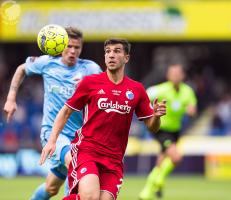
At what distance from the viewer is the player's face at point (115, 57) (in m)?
9.04

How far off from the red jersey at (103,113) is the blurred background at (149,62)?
12.5 m

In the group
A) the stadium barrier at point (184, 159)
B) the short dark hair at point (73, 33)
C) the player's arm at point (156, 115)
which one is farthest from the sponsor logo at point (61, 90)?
the stadium barrier at point (184, 159)

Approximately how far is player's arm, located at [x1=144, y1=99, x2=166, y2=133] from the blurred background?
1222 cm

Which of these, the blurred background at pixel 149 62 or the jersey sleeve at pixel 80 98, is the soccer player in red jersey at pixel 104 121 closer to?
the jersey sleeve at pixel 80 98

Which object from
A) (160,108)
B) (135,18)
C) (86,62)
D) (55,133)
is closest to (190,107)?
(86,62)

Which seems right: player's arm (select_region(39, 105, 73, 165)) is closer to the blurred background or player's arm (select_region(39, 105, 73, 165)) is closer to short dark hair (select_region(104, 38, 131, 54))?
short dark hair (select_region(104, 38, 131, 54))

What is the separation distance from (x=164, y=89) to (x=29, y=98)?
12.3 meters

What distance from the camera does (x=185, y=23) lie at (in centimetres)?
2697

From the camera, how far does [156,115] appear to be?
890 cm

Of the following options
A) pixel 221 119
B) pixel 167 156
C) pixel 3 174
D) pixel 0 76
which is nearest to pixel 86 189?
pixel 167 156

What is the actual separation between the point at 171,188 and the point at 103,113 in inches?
379

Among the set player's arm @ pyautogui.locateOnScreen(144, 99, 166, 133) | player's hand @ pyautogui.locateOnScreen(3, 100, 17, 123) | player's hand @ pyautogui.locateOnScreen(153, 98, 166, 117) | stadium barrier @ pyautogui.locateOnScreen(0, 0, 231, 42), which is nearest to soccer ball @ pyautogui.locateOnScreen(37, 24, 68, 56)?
player's hand @ pyautogui.locateOnScreen(3, 100, 17, 123)

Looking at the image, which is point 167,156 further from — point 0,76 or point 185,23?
point 0,76

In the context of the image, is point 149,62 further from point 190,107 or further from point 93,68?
point 93,68
